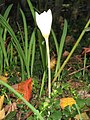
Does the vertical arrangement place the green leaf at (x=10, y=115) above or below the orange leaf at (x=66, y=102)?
above

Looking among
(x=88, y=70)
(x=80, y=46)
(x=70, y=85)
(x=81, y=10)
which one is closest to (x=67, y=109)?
(x=70, y=85)

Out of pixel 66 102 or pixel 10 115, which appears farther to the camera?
pixel 66 102

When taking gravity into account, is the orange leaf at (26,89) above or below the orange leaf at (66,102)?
above

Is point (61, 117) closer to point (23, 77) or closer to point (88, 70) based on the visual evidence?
point (23, 77)

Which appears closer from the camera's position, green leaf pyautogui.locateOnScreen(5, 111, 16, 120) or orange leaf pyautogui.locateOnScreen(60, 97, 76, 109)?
green leaf pyautogui.locateOnScreen(5, 111, 16, 120)

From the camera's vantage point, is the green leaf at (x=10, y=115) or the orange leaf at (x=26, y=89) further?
the orange leaf at (x=26, y=89)

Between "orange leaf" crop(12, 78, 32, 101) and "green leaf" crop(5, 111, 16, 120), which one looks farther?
"orange leaf" crop(12, 78, 32, 101)

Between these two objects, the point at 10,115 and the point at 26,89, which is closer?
the point at 10,115

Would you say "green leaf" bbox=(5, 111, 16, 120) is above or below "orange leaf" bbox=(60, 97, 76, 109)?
above

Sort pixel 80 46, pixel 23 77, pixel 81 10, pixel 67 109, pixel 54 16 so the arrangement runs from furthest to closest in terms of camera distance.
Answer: pixel 81 10, pixel 54 16, pixel 80 46, pixel 23 77, pixel 67 109

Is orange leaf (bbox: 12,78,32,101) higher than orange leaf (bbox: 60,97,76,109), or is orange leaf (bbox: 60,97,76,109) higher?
orange leaf (bbox: 12,78,32,101)

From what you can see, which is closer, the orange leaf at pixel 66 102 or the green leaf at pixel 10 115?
the green leaf at pixel 10 115
